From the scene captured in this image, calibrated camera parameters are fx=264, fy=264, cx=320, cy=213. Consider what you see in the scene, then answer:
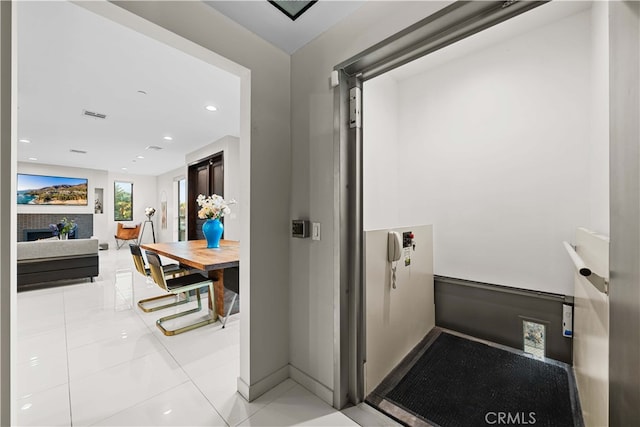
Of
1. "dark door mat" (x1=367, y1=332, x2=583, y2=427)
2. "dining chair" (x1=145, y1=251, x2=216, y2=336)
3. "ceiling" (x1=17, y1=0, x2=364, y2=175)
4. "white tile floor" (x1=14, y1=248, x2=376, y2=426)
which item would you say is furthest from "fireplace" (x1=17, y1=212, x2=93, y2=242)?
"dark door mat" (x1=367, y1=332, x2=583, y2=427)

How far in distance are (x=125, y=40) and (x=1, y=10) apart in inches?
65.3

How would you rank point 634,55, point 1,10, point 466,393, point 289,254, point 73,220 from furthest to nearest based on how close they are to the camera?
point 73,220
point 289,254
point 466,393
point 1,10
point 634,55

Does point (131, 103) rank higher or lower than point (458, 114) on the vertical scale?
higher

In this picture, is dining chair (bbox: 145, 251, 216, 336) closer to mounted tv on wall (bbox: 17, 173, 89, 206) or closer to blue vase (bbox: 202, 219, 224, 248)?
→ blue vase (bbox: 202, 219, 224, 248)

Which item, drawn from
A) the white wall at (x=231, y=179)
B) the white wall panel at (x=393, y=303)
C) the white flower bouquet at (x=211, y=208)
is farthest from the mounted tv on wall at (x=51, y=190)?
the white wall panel at (x=393, y=303)

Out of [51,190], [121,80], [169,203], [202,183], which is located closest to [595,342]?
[121,80]

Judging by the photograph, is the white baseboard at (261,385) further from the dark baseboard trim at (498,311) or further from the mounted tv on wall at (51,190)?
the mounted tv on wall at (51,190)

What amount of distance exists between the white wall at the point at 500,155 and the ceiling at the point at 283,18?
86 centimetres

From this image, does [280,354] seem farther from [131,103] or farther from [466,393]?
[131,103]

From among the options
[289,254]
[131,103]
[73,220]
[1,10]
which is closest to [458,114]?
[289,254]

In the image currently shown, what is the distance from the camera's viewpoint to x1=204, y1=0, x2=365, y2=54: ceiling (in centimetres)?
148

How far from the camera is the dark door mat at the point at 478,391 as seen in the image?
158cm

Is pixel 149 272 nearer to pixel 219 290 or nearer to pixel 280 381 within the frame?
pixel 219 290

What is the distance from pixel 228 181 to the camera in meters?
5.12
